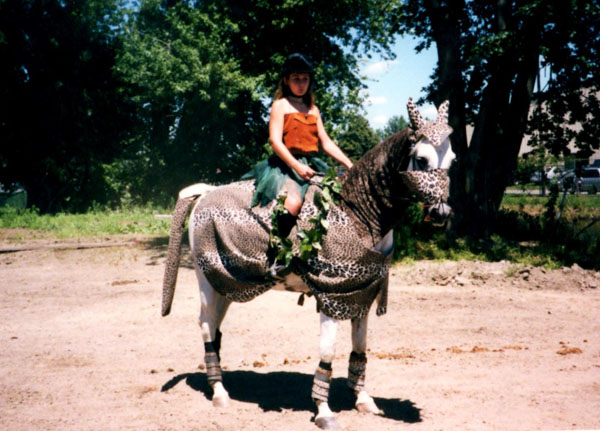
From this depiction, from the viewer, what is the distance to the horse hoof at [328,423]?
4.22 meters

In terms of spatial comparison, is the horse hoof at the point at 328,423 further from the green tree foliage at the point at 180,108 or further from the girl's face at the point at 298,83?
the green tree foliage at the point at 180,108

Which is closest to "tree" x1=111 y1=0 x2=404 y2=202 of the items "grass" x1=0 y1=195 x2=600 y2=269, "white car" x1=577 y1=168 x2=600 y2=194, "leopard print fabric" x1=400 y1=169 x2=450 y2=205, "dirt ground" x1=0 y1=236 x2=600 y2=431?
"grass" x1=0 y1=195 x2=600 y2=269

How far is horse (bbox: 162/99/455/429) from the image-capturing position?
382cm

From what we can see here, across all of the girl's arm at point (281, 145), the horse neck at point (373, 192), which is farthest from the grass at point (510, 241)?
the girl's arm at point (281, 145)

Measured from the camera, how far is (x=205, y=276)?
15.9 feet

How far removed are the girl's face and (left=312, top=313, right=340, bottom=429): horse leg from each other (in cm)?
190

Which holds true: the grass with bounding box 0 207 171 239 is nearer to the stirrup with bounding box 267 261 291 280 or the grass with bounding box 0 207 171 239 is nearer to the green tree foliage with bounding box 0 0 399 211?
the green tree foliage with bounding box 0 0 399 211

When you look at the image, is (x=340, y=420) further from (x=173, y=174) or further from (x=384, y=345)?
(x=173, y=174)

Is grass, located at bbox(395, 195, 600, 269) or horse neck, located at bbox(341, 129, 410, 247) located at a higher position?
horse neck, located at bbox(341, 129, 410, 247)

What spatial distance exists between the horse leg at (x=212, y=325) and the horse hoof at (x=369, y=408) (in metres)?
1.24

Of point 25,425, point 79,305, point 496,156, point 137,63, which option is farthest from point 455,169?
point 137,63

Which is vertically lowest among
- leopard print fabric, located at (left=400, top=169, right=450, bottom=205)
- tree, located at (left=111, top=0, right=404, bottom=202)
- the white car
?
leopard print fabric, located at (left=400, top=169, right=450, bottom=205)

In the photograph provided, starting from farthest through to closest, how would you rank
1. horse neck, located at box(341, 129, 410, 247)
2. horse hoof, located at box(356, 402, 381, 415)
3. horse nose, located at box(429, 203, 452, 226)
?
horse hoof, located at box(356, 402, 381, 415)
horse neck, located at box(341, 129, 410, 247)
horse nose, located at box(429, 203, 452, 226)

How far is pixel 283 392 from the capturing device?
5152 millimetres
